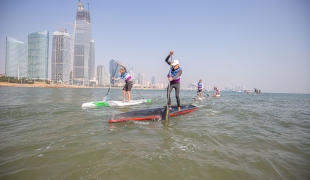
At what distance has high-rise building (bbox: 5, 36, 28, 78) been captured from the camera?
594 feet

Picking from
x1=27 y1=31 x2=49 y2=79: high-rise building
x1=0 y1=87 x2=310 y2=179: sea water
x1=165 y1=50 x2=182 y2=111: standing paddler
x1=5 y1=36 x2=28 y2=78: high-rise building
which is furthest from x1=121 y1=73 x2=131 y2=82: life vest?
x1=5 y1=36 x2=28 y2=78: high-rise building

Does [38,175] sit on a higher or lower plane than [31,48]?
lower

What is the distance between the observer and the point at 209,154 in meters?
3.68

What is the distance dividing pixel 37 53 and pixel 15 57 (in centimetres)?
2636

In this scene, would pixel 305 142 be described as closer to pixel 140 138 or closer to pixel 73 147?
pixel 140 138

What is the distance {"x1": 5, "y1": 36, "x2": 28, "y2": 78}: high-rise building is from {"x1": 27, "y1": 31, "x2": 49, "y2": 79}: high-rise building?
6.37 m

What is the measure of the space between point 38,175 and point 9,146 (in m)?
2.12

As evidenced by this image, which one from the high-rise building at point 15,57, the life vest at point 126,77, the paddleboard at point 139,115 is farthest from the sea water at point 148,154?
the high-rise building at point 15,57

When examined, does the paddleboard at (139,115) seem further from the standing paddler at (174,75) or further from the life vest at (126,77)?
the life vest at (126,77)

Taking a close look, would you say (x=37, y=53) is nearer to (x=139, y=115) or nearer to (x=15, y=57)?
(x=15, y=57)

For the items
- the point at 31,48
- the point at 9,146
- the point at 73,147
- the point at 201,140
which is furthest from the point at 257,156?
the point at 31,48

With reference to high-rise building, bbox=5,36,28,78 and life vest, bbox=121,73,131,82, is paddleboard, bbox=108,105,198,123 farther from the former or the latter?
high-rise building, bbox=5,36,28,78

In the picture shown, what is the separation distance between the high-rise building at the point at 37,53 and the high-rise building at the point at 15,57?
637 centimetres

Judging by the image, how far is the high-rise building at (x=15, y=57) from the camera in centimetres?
18106
